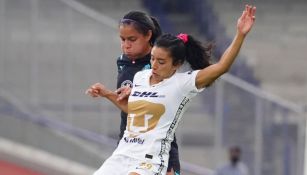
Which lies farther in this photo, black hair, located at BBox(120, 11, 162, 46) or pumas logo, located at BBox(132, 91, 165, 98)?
black hair, located at BBox(120, 11, 162, 46)

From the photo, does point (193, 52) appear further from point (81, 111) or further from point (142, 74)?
point (81, 111)

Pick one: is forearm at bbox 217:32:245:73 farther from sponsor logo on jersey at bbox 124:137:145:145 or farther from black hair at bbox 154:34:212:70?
sponsor logo on jersey at bbox 124:137:145:145

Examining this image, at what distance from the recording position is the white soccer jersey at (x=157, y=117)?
6934 millimetres

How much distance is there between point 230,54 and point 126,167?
0.86 m

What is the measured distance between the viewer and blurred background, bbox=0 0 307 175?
1320 cm

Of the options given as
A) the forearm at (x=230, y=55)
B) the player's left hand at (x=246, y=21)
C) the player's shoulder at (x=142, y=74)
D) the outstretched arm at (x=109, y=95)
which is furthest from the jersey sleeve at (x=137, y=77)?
the player's left hand at (x=246, y=21)

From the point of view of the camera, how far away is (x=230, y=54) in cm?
680

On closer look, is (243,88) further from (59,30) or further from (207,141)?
(59,30)

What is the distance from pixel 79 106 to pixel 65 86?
0.26 meters

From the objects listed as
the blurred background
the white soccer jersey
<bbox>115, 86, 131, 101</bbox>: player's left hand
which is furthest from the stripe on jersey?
the blurred background

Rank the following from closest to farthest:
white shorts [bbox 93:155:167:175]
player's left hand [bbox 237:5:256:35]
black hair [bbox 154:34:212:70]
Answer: player's left hand [bbox 237:5:256:35] < white shorts [bbox 93:155:167:175] < black hair [bbox 154:34:212:70]

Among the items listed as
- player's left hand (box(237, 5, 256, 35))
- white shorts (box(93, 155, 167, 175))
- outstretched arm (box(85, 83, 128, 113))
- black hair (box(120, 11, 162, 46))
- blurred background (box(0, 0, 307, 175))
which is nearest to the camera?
player's left hand (box(237, 5, 256, 35))

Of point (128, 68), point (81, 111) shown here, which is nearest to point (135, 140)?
point (128, 68)

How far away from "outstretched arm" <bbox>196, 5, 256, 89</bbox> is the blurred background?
6.12 meters
